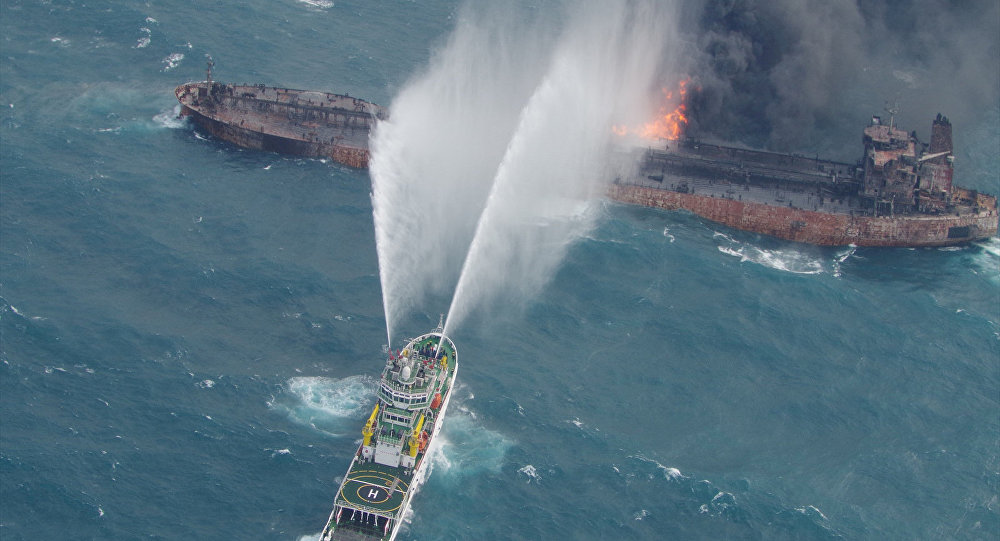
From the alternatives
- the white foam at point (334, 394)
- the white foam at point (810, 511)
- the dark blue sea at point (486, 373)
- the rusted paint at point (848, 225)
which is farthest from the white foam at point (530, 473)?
the rusted paint at point (848, 225)

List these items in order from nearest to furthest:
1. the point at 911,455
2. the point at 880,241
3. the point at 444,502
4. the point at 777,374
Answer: the point at 444,502 < the point at 911,455 < the point at 777,374 < the point at 880,241

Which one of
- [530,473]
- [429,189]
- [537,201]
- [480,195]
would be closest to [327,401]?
[530,473]

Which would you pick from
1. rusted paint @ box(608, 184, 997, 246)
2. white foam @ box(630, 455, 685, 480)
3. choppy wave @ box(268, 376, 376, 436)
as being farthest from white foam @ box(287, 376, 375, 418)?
rusted paint @ box(608, 184, 997, 246)

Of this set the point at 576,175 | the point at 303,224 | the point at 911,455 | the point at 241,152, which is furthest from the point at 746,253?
the point at 241,152

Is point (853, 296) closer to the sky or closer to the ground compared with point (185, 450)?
closer to the sky

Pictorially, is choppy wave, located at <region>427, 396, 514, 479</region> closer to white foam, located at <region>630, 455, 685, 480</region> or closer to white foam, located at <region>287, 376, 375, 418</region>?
white foam, located at <region>287, 376, 375, 418</region>

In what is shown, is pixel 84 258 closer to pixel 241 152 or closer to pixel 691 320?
pixel 241 152
